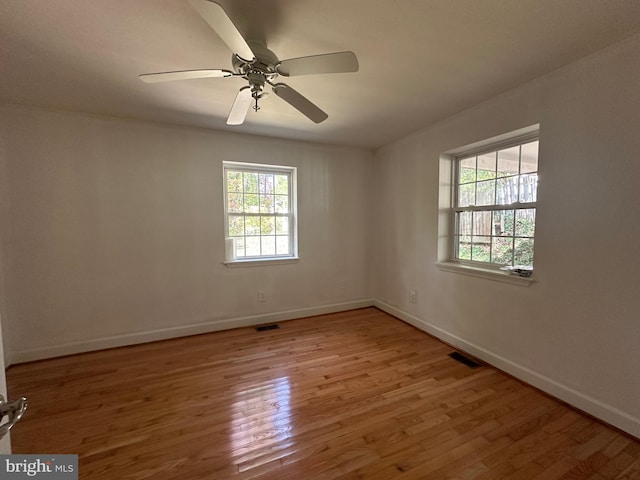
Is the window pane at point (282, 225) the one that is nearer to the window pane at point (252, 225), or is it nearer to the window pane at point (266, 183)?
the window pane at point (252, 225)

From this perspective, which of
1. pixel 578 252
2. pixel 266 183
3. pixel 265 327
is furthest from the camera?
pixel 266 183

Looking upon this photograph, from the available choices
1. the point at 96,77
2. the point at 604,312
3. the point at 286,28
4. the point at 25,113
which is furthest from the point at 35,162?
the point at 604,312

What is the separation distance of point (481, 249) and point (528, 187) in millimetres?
705

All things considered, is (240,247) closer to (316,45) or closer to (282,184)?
(282,184)

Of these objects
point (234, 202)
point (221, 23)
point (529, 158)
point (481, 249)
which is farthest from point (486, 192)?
point (234, 202)

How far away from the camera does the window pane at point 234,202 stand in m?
3.32

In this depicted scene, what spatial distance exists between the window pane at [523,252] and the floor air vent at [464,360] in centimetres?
97

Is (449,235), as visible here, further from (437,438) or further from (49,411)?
(49,411)

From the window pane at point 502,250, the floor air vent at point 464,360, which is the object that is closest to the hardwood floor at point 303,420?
the floor air vent at point 464,360

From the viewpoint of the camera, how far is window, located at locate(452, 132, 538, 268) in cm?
224

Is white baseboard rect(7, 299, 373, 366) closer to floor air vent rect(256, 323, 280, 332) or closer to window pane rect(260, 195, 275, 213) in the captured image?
floor air vent rect(256, 323, 280, 332)

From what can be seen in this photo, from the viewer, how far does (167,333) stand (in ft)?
9.81

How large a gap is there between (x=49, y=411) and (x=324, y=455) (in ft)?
6.24

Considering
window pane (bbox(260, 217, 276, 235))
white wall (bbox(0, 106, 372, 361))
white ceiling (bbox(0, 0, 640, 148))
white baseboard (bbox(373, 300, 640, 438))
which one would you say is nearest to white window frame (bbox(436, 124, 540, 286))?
white ceiling (bbox(0, 0, 640, 148))
